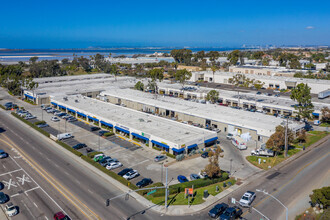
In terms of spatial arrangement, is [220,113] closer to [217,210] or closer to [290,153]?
[290,153]

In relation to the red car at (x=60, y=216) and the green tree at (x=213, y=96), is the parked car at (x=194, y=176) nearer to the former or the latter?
the red car at (x=60, y=216)

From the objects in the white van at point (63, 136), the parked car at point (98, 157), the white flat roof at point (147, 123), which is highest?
the white flat roof at point (147, 123)

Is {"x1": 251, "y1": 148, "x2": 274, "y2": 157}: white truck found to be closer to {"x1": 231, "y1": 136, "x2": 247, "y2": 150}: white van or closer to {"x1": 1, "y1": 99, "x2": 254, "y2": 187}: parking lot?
{"x1": 231, "y1": 136, "x2": 247, "y2": 150}: white van

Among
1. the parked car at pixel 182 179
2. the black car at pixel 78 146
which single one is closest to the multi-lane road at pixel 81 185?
the black car at pixel 78 146

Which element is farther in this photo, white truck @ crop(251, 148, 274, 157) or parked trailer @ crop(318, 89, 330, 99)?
parked trailer @ crop(318, 89, 330, 99)

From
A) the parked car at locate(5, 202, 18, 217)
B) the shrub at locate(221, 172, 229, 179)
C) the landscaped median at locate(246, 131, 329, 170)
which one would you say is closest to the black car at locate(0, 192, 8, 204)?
the parked car at locate(5, 202, 18, 217)
